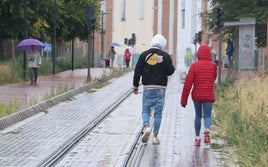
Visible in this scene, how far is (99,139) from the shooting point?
13008 millimetres

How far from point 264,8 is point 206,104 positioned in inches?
1004

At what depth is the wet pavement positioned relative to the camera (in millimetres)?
10547

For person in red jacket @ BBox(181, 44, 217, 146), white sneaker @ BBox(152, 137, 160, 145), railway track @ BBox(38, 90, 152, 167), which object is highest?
person in red jacket @ BBox(181, 44, 217, 146)

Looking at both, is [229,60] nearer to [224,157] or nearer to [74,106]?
[74,106]

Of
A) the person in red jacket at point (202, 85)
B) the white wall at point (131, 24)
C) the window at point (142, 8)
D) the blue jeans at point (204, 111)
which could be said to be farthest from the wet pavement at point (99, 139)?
the window at point (142, 8)

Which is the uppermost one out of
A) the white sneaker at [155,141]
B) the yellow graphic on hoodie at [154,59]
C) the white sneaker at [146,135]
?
the yellow graphic on hoodie at [154,59]

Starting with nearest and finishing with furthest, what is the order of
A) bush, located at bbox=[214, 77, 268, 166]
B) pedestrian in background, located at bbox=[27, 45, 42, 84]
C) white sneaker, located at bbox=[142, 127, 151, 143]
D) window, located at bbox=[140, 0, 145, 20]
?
1. bush, located at bbox=[214, 77, 268, 166]
2. white sneaker, located at bbox=[142, 127, 151, 143]
3. pedestrian in background, located at bbox=[27, 45, 42, 84]
4. window, located at bbox=[140, 0, 145, 20]

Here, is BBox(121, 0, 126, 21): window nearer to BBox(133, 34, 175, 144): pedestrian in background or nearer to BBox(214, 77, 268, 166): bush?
BBox(214, 77, 268, 166): bush

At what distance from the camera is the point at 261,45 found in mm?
41719

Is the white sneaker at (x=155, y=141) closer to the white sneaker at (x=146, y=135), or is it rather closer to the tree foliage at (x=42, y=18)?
the white sneaker at (x=146, y=135)

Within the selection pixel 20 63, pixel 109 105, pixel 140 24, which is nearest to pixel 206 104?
pixel 109 105

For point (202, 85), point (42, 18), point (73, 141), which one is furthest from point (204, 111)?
point (42, 18)

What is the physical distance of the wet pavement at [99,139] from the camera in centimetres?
1055

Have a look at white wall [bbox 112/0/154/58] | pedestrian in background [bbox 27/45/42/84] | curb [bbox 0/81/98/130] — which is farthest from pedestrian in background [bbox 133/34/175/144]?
white wall [bbox 112/0/154/58]
